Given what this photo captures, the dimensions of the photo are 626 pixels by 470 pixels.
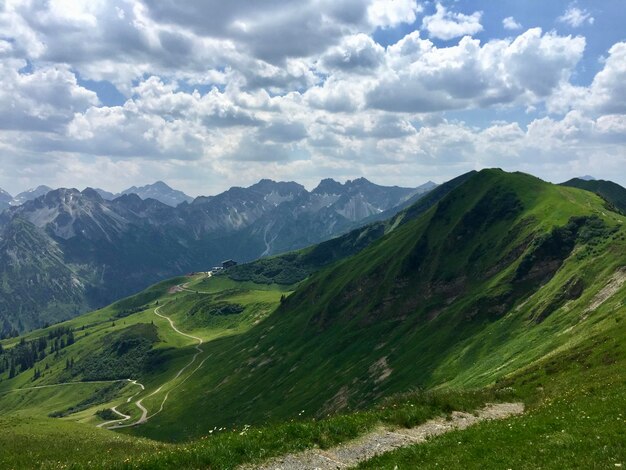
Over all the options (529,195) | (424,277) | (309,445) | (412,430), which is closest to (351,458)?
(309,445)

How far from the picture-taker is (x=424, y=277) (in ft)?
603

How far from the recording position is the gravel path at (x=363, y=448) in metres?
24.5

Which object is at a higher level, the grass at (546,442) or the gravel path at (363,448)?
the grass at (546,442)

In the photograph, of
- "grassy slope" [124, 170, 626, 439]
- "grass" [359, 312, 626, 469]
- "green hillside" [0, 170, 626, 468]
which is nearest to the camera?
"grass" [359, 312, 626, 469]

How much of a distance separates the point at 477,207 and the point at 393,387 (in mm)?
102371

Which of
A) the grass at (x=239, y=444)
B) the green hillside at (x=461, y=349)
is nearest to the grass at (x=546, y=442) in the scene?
the green hillside at (x=461, y=349)

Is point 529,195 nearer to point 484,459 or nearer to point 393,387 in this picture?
point 393,387

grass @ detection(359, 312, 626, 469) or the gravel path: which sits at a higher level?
grass @ detection(359, 312, 626, 469)

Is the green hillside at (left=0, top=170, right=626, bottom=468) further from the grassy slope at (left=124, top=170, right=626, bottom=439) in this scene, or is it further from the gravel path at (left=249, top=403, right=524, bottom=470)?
the gravel path at (left=249, top=403, right=524, bottom=470)

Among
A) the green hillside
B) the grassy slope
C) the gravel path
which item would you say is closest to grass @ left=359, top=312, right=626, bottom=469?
the green hillside

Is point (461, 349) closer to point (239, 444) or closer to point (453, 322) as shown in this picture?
point (453, 322)

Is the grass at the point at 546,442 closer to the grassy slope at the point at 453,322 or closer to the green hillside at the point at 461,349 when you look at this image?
the green hillside at the point at 461,349

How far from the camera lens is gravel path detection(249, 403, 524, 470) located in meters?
24.5

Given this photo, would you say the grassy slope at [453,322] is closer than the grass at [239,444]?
No
